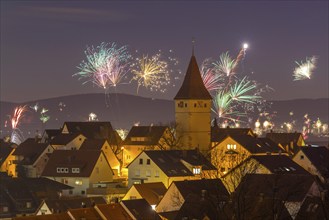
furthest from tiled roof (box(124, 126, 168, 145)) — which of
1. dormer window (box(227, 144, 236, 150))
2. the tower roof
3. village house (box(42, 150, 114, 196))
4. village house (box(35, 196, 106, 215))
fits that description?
village house (box(35, 196, 106, 215))

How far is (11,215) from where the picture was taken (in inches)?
3221

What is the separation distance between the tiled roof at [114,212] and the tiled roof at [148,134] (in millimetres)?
46335

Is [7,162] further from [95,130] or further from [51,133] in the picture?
[95,130]

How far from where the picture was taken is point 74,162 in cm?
9850

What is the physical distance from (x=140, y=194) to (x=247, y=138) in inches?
1373

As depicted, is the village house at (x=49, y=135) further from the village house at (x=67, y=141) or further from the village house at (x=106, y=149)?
the village house at (x=106, y=149)

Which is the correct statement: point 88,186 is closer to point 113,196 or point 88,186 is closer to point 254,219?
point 113,196

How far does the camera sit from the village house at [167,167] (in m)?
93.1

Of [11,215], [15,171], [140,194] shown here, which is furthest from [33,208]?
[15,171]

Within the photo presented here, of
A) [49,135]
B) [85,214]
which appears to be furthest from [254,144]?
[85,214]

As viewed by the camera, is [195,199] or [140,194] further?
[140,194]

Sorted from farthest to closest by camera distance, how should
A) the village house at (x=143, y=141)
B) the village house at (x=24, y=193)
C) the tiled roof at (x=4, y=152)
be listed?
1. the tiled roof at (x=4, y=152)
2. the village house at (x=143, y=141)
3. the village house at (x=24, y=193)

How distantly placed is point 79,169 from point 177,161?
9.66 meters

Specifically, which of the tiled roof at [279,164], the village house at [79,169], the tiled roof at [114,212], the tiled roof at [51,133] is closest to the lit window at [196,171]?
the tiled roof at [279,164]
